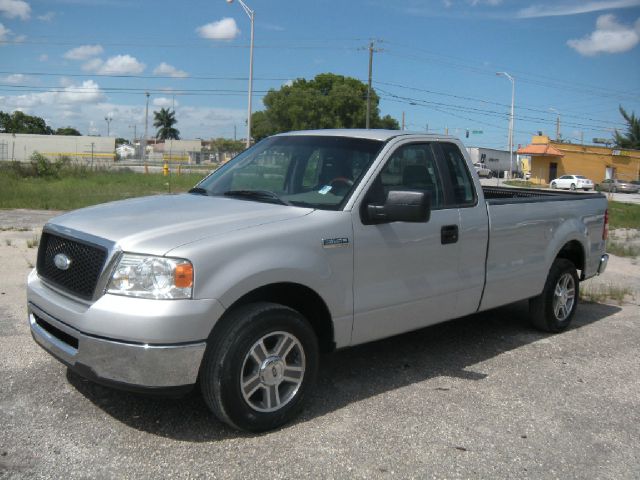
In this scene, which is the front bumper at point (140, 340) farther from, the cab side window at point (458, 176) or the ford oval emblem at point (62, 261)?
the cab side window at point (458, 176)

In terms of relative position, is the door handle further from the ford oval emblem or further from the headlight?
the ford oval emblem

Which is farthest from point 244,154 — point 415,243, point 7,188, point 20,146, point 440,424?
point 20,146

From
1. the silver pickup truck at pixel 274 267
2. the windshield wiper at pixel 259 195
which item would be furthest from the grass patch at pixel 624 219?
the windshield wiper at pixel 259 195

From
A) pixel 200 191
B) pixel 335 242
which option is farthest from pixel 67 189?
pixel 335 242

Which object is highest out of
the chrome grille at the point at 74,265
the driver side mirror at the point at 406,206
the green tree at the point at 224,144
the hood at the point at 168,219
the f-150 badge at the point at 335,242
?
the green tree at the point at 224,144

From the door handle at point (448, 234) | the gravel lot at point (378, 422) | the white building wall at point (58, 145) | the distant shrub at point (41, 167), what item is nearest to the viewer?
the gravel lot at point (378, 422)

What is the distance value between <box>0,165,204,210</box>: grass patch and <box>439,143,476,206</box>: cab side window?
14.4 meters

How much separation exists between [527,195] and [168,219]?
465 centimetres

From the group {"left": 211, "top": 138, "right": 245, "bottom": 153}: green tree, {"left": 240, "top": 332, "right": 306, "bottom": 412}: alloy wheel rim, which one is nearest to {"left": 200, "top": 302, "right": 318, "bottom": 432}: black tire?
{"left": 240, "top": 332, "right": 306, "bottom": 412}: alloy wheel rim

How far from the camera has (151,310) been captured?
326 cm

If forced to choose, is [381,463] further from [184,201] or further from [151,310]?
[184,201]

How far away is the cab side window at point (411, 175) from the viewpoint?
4352 millimetres

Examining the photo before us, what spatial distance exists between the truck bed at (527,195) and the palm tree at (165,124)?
123 m

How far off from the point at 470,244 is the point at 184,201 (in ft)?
7.21
